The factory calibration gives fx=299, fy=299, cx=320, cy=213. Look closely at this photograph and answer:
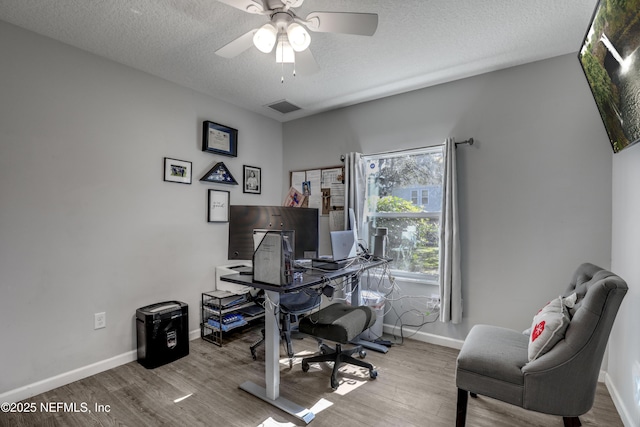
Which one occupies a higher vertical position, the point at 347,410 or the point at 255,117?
the point at 255,117

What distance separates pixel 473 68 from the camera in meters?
2.61

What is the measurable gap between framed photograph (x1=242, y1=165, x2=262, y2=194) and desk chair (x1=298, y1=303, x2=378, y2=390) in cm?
182

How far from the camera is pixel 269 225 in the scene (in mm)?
2363

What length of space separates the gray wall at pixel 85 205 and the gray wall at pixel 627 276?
332 cm

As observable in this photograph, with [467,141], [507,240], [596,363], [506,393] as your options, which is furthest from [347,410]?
[467,141]

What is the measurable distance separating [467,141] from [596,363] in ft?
6.29

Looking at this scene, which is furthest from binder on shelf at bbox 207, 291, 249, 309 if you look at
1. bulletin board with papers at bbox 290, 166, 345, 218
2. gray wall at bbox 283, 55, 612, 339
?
gray wall at bbox 283, 55, 612, 339

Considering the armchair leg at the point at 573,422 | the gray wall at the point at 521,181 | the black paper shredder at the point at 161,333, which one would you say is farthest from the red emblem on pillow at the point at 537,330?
the black paper shredder at the point at 161,333

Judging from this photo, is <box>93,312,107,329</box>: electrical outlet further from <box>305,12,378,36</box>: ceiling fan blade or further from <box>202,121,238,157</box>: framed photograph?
<box>305,12,378,36</box>: ceiling fan blade

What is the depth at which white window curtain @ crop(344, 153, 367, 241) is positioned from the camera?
3.30m

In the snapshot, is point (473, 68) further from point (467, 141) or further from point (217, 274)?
point (217, 274)

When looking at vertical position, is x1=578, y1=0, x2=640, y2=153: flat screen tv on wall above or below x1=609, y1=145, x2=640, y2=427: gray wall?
above

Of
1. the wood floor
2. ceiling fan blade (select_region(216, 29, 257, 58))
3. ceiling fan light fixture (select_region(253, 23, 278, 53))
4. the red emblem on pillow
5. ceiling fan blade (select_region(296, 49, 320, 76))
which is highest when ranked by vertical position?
ceiling fan blade (select_region(216, 29, 257, 58))

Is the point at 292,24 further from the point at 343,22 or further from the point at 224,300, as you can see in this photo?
the point at 224,300
